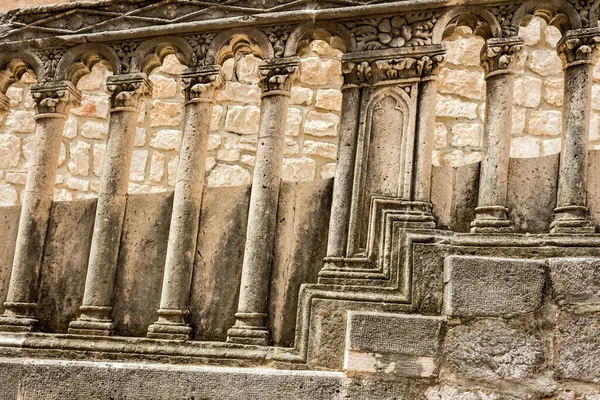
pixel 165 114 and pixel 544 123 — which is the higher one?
pixel 544 123

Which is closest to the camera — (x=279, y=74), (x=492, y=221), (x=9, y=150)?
(x=492, y=221)

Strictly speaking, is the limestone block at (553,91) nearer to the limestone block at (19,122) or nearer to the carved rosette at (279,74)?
the carved rosette at (279,74)

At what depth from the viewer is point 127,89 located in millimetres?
3299

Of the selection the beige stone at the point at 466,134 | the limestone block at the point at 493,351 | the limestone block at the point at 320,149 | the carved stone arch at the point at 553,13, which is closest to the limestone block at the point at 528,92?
the beige stone at the point at 466,134

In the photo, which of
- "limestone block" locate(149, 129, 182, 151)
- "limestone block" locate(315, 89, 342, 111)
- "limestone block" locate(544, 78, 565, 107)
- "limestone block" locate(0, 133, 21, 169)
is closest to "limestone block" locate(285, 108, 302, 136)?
"limestone block" locate(315, 89, 342, 111)

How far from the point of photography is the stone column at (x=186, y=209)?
300 cm

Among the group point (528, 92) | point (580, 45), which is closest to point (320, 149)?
point (528, 92)

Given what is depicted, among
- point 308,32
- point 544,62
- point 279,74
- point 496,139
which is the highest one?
point 544,62

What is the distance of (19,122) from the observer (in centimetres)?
659

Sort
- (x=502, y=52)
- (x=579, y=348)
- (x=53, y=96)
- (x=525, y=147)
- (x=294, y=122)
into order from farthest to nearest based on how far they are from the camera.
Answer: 1. (x=294, y=122)
2. (x=525, y=147)
3. (x=53, y=96)
4. (x=502, y=52)
5. (x=579, y=348)

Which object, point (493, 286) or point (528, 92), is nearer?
point (493, 286)

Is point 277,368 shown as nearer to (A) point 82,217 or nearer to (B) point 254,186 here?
(B) point 254,186

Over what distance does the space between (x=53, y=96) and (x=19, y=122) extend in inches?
140

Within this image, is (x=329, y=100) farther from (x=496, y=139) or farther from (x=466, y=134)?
→ (x=496, y=139)
